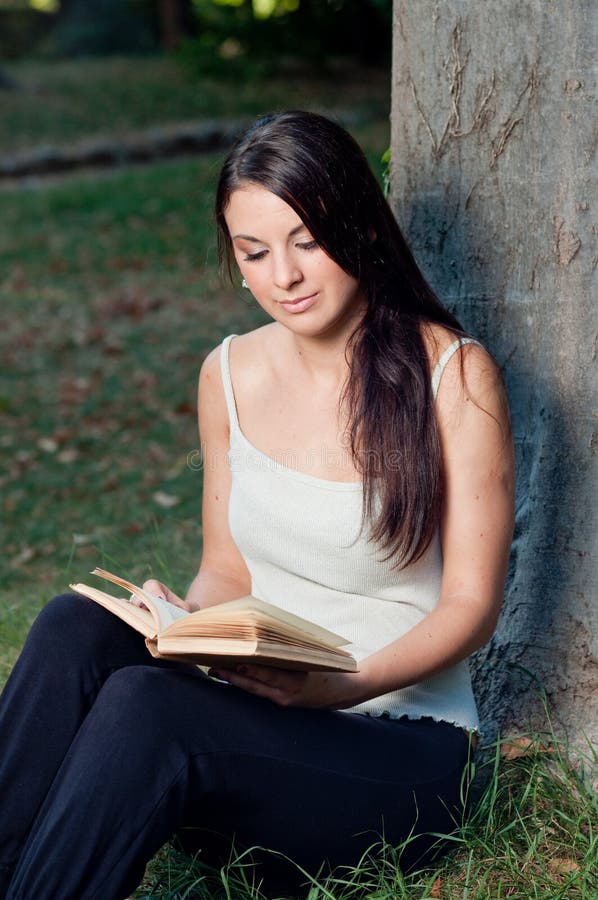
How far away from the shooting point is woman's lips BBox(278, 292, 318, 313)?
224 cm

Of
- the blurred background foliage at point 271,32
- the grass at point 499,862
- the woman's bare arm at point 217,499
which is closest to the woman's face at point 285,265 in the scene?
the woman's bare arm at point 217,499

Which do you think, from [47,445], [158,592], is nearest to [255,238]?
[158,592]

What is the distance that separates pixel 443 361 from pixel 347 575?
476 millimetres

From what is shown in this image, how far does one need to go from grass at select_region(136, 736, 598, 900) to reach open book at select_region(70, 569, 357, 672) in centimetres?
49

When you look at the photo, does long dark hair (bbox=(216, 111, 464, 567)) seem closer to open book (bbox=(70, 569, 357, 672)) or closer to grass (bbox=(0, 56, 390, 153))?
open book (bbox=(70, 569, 357, 672))

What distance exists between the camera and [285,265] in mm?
2184

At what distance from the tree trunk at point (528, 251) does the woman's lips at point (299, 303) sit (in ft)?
1.61

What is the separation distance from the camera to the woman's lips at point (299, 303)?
224 cm

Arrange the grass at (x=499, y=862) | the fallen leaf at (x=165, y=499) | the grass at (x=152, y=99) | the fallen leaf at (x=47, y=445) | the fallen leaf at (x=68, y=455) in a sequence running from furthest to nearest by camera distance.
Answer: the grass at (x=152, y=99)
the fallen leaf at (x=47, y=445)
the fallen leaf at (x=68, y=455)
the fallen leaf at (x=165, y=499)
the grass at (x=499, y=862)

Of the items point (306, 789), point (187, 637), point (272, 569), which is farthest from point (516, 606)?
point (187, 637)

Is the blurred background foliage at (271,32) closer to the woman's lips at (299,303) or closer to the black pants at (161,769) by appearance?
the woman's lips at (299,303)

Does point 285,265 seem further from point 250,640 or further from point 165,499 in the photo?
point 165,499

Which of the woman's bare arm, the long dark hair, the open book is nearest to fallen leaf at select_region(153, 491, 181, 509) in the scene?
the woman's bare arm

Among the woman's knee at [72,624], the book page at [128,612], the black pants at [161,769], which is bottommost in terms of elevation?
the black pants at [161,769]
